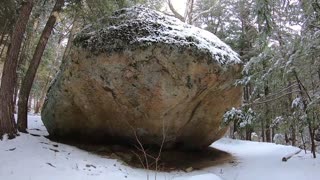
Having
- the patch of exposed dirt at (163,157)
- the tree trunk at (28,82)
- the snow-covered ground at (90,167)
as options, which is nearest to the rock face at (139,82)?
the patch of exposed dirt at (163,157)

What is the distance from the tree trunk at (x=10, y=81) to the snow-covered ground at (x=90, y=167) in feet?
1.14

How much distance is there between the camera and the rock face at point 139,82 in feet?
25.4

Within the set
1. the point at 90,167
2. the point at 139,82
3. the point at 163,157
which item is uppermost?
the point at 139,82

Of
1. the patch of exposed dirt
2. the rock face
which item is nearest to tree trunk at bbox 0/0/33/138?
the rock face

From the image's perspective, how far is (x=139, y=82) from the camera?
775 cm

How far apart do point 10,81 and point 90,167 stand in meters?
2.62

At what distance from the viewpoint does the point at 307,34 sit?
19.3 ft

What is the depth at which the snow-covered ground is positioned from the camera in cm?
586

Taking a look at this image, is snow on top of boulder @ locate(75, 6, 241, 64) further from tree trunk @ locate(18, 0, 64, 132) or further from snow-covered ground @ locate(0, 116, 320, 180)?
snow-covered ground @ locate(0, 116, 320, 180)

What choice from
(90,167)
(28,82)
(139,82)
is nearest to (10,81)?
(28,82)

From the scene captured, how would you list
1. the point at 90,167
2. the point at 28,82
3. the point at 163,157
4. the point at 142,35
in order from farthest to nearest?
1. the point at 163,157
2. the point at 28,82
3. the point at 142,35
4. the point at 90,167

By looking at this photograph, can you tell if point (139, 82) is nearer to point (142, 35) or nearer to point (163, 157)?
point (142, 35)

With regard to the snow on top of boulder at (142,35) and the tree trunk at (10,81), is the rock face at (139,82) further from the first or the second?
the tree trunk at (10,81)

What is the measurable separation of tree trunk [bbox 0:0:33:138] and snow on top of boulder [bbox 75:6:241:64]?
4.45ft
